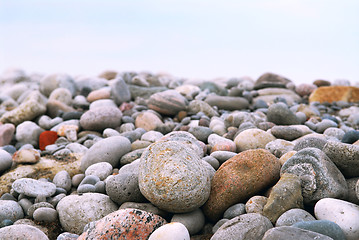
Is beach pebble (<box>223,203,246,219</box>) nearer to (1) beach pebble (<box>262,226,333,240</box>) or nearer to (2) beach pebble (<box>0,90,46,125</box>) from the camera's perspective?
(1) beach pebble (<box>262,226,333,240</box>)

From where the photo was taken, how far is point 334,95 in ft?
35.3

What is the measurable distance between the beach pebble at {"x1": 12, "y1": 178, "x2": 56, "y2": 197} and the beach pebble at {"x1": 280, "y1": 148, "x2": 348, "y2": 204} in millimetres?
3179

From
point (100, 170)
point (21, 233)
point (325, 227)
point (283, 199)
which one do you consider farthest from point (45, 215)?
point (325, 227)

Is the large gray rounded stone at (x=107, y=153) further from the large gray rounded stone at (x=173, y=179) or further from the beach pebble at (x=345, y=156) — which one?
the beach pebble at (x=345, y=156)

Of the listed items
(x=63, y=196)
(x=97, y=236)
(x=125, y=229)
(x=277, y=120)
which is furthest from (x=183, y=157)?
(x=277, y=120)

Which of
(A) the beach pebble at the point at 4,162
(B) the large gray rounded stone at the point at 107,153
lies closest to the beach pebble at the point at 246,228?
(B) the large gray rounded stone at the point at 107,153

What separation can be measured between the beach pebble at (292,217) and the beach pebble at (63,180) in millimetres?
3150

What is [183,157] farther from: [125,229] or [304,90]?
[304,90]

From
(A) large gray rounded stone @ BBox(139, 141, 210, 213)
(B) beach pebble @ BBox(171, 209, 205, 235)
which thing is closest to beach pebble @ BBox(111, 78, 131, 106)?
(A) large gray rounded stone @ BBox(139, 141, 210, 213)

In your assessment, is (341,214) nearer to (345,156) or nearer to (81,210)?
(345,156)

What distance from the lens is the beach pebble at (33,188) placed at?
4.67 m

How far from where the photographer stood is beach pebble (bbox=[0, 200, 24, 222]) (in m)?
4.36

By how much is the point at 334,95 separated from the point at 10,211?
9.72 m

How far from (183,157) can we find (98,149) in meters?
2.16
